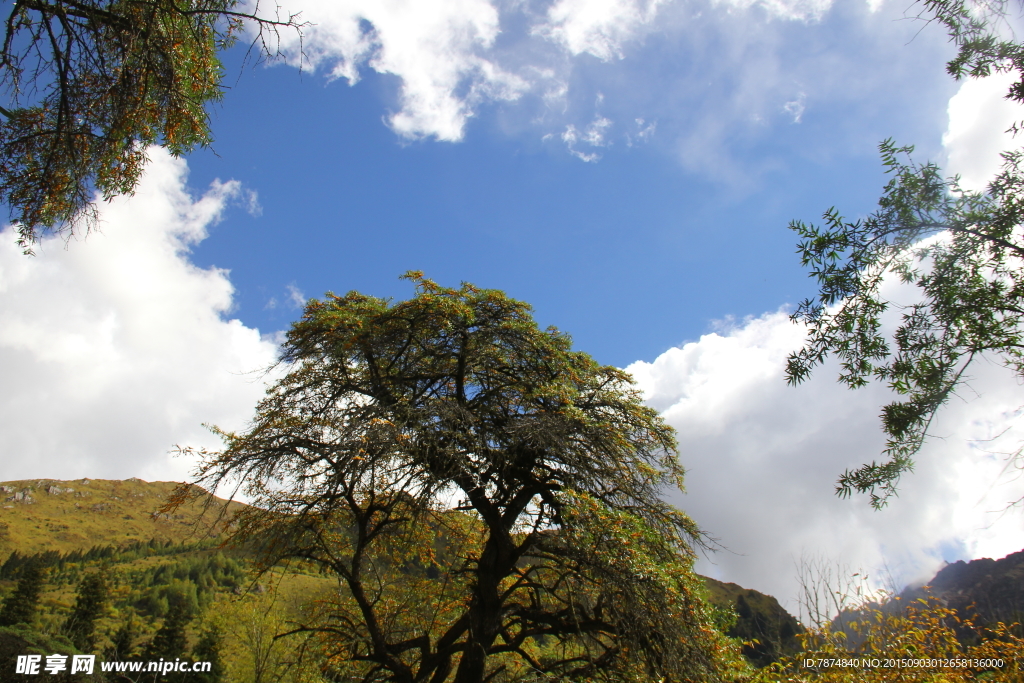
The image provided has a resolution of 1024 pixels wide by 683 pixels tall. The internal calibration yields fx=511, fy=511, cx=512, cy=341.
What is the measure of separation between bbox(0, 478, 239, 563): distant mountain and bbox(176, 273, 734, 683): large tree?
13907 centimetres

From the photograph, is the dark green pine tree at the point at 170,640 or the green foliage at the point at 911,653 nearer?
the green foliage at the point at 911,653

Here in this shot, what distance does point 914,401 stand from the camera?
389cm

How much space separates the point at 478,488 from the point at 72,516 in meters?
197

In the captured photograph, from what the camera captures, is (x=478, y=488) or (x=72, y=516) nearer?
(x=478, y=488)

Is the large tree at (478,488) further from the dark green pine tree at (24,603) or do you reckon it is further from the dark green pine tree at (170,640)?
the dark green pine tree at (24,603)

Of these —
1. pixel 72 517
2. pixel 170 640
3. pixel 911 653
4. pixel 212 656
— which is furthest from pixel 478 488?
pixel 72 517

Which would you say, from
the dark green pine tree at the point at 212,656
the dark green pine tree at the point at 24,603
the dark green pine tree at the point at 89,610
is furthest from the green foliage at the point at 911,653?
the dark green pine tree at the point at 24,603

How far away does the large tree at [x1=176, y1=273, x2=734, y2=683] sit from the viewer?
24.0 feet

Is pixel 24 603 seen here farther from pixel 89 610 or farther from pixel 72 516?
pixel 72 516

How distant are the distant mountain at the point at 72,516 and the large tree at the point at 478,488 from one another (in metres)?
139

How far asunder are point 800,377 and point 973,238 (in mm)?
1569

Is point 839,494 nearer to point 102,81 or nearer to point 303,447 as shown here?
point 102,81

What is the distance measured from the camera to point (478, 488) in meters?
8.09

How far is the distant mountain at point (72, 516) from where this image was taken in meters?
131
